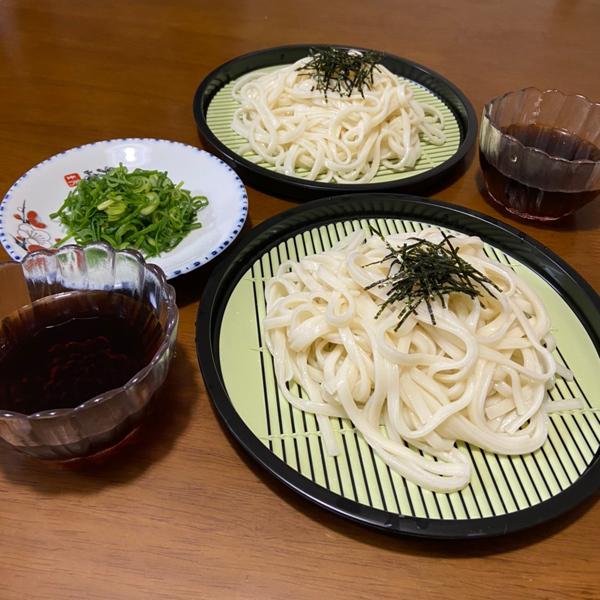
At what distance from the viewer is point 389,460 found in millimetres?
1298

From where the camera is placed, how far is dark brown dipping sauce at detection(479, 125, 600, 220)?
6.70ft

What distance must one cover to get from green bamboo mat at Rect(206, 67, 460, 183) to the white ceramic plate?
291 mm

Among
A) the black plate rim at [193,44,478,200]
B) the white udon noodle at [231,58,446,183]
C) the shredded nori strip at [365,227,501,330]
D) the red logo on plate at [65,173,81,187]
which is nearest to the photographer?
the shredded nori strip at [365,227,501,330]

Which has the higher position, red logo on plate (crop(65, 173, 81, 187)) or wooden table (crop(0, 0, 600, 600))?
red logo on plate (crop(65, 173, 81, 187))

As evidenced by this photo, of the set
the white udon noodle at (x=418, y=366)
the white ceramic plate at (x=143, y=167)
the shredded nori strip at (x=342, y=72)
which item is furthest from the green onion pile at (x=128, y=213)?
the shredded nori strip at (x=342, y=72)

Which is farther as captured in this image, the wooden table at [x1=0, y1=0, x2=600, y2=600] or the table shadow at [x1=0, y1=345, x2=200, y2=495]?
the table shadow at [x1=0, y1=345, x2=200, y2=495]

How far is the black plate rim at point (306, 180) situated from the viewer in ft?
6.80

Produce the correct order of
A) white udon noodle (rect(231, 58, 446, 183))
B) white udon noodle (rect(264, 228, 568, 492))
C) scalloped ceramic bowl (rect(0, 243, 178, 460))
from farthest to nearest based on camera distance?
white udon noodle (rect(231, 58, 446, 183)) → white udon noodle (rect(264, 228, 568, 492)) → scalloped ceramic bowl (rect(0, 243, 178, 460))

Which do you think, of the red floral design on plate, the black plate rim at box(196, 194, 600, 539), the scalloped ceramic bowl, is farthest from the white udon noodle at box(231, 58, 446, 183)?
the scalloped ceramic bowl

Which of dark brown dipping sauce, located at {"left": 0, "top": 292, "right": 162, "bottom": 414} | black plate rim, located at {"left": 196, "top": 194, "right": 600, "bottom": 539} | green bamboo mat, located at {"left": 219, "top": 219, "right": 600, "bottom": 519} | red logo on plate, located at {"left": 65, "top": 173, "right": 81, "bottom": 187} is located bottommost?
green bamboo mat, located at {"left": 219, "top": 219, "right": 600, "bottom": 519}

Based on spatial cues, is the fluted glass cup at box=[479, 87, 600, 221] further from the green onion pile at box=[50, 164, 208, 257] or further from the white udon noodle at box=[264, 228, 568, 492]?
the green onion pile at box=[50, 164, 208, 257]

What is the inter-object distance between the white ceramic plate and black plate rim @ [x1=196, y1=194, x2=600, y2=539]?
0.11 metres

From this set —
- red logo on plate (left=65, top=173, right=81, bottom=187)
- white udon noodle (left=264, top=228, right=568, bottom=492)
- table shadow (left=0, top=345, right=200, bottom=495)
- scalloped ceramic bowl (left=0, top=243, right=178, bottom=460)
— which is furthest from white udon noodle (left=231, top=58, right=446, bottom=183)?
table shadow (left=0, top=345, right=200, bottom=495)

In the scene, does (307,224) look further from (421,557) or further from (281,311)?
(421,557)
